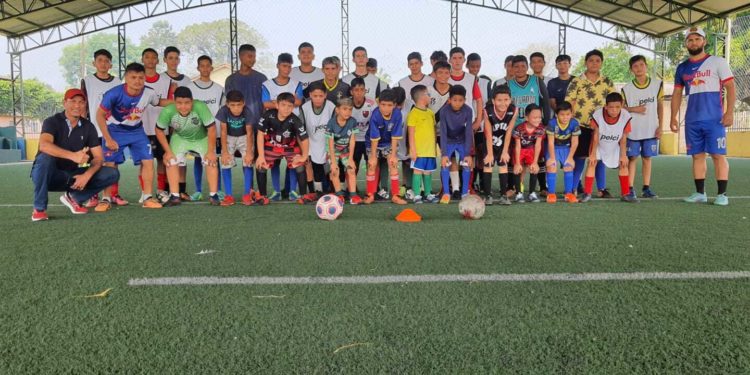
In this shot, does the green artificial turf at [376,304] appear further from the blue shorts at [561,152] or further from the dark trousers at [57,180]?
the blue shorts at [561,152]

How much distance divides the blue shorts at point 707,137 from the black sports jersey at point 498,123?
1.98 metres

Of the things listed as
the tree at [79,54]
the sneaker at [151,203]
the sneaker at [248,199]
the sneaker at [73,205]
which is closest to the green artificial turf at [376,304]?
the sneaker at [73,205]

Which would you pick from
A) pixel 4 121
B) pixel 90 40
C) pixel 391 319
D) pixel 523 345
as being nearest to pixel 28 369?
pixel 391 319

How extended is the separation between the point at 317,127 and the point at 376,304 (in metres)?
4.18

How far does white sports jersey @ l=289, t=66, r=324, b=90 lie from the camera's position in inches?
256

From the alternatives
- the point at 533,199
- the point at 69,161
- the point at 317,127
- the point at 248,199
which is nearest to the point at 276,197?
the point at 248,199

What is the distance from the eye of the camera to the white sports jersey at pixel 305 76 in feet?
21.3

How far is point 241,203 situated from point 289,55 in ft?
6.60

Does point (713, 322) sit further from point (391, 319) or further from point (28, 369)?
point (28, 369)

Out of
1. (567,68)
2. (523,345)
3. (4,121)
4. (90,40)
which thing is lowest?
(523,345)

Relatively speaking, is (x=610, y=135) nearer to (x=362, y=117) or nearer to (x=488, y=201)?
(x=488, y=201)

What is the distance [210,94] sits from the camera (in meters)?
6.51

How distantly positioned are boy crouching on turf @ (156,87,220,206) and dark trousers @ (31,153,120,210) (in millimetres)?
600

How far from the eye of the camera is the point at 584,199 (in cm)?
575
